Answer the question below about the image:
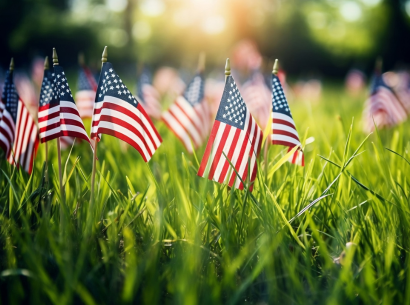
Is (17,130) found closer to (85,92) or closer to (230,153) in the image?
(230,153)

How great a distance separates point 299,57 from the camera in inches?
1149

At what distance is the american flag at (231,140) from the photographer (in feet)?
5.92

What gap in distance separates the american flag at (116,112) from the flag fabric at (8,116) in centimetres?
79

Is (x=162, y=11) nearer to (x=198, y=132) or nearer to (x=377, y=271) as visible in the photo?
(x=198, y=132)

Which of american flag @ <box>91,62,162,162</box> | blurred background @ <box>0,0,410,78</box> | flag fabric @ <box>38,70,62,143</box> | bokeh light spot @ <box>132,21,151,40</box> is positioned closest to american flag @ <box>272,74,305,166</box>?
american flag @ <box>91,62,162,162</box>

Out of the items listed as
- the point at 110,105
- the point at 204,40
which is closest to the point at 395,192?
the point at 110,105

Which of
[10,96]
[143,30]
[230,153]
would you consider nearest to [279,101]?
[230,153]

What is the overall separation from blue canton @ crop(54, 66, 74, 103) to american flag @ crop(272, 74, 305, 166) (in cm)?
105

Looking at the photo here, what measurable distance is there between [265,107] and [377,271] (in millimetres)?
3071

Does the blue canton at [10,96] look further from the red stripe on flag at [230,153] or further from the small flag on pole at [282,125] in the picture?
the small flag on pole at [282,125]

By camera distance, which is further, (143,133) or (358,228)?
(143,133)

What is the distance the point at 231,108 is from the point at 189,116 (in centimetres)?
137

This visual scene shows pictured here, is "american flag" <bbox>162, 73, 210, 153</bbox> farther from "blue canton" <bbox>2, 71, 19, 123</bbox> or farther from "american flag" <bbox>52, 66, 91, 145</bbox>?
"american flag" <bbox>52, 66, 91, 145</bbox>

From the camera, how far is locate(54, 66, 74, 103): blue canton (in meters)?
1.80
